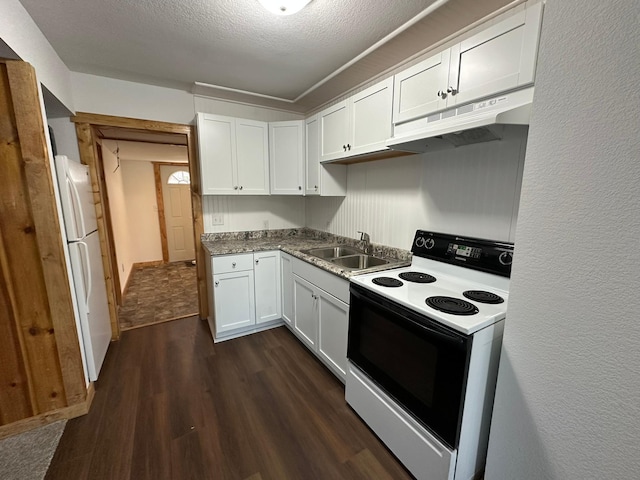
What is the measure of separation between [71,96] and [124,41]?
2.96ft

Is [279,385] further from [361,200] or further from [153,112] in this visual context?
[153,112]

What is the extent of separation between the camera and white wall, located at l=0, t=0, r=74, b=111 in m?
1.34

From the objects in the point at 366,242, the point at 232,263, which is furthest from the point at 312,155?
the point at 232,263

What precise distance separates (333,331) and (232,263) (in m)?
1.15

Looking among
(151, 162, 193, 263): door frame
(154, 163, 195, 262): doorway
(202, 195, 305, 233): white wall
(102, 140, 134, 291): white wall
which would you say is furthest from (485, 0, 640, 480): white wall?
(151, 162, 193, 263): door frame

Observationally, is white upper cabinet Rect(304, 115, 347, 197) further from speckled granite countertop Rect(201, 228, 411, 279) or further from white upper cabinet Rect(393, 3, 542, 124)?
white upper cabinet Rect(393, 3, 542, 124)

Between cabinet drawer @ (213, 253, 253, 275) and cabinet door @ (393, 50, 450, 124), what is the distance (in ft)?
5.69

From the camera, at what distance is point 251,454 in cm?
154

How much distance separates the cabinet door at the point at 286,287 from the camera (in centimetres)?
266

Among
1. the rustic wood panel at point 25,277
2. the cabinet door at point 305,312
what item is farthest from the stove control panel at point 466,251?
the rustic wood panel at point 25,277

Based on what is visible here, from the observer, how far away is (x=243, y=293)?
106 inches

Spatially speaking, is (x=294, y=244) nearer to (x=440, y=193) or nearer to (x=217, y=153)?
(x=217, y=153)

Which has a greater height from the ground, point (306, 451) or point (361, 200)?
point (361, 200)

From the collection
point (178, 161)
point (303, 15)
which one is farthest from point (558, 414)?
point (178, 161)
